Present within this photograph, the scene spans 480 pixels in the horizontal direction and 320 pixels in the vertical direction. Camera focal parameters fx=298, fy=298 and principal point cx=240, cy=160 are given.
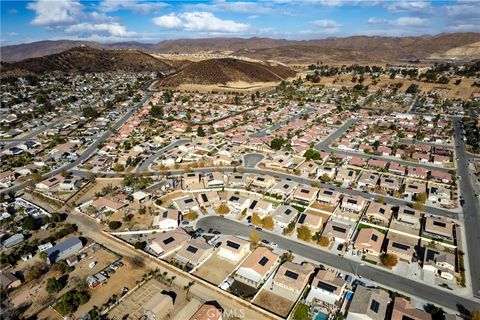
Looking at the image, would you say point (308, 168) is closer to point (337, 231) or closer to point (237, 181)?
point (237, 181)

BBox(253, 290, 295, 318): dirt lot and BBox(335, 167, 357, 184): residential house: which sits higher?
BBox(335, 167, 357, 184): residential house

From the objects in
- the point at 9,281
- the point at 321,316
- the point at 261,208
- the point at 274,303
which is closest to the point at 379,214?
the point at 261,208

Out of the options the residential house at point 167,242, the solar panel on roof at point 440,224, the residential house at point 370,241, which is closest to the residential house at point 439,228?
the solar panel on roof at point 440,224

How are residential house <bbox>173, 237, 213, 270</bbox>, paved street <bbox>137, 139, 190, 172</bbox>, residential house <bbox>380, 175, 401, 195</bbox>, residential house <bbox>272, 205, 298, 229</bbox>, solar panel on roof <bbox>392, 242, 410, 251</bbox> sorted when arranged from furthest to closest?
paved street <bbox>137, 139, 190, 172</bbox> → residential house <bbox>380, 175, 401, 195</bbox> → residential house <bbox>272, 205, 298, 229</bbox> → solar panel on roof <bbox>392, 242, 410, 251</bbox> → residential house <bbox>173, 237, 213, 270</bbox>

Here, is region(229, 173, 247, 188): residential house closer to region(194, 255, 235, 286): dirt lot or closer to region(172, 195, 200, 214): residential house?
region(172, 195, 200, 214): residential house

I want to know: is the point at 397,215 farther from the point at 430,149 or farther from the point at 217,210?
the point at 430,149

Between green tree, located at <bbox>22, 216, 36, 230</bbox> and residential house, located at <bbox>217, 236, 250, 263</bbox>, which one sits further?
green tree, located at <bbox>22, 216, 36, 230</bbox>

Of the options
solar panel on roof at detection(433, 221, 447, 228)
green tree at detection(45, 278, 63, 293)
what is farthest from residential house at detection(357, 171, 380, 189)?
green tree at detection(45, 278, 63, 293)

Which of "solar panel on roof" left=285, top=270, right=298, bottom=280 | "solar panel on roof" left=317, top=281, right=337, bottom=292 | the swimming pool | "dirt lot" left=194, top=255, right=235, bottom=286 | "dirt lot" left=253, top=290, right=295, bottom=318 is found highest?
"solar panel on roof" left=285, top=270, right=298, bottom=280

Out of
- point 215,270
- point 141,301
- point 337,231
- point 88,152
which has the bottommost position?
point 141,301
